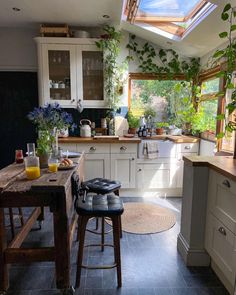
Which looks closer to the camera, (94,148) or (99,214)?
(99,214)

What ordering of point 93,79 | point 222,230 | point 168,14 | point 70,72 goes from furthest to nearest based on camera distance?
1. point 93,79
2. point 70,72
3. point 168,14
4. point 222,230

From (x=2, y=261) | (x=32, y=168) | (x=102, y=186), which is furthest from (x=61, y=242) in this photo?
(x=102, y=186)

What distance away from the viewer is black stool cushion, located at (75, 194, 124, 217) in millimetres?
1691

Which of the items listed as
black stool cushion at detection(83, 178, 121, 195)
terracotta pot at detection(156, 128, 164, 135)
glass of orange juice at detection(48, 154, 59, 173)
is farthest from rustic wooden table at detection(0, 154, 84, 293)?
terracotta pot at detection(156, 128, 164, 135)

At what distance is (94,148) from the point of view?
3.43 m

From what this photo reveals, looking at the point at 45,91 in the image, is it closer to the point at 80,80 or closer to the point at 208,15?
the point at 80,80

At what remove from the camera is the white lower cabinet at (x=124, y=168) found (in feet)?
11.4

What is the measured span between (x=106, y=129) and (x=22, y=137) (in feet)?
4.68

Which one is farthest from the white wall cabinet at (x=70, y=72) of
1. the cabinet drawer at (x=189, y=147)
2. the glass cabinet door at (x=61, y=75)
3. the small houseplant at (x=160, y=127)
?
the cabinet drawer at (x=189, y=147)

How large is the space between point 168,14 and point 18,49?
7.70 feet

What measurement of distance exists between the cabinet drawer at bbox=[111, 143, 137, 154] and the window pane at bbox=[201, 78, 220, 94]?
1440 mm

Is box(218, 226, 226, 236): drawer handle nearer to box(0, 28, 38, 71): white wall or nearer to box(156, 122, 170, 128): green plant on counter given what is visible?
box(156, 122, 170, 128): green plant on counter

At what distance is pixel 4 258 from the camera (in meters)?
1.65

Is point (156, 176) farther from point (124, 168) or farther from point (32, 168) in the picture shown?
point (32, 168)
